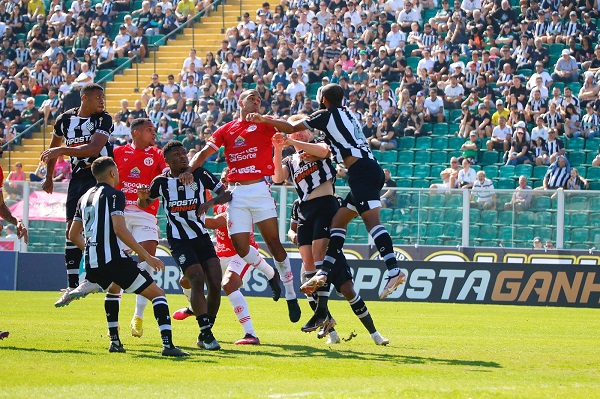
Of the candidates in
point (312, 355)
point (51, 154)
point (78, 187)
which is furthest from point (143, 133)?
point (312, 355)

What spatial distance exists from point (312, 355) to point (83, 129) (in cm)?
425

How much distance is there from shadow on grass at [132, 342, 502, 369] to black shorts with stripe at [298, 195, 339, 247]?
4.62 ft

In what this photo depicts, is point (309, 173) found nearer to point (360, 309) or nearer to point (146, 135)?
point (360, 309)

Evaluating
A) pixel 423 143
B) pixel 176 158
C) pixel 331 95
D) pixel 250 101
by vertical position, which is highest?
pixel 331 95

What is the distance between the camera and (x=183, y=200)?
11344mm

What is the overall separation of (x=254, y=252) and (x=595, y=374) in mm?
4518

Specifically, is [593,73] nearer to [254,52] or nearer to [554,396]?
[254,52]

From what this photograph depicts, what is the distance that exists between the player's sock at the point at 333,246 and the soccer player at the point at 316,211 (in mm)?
114

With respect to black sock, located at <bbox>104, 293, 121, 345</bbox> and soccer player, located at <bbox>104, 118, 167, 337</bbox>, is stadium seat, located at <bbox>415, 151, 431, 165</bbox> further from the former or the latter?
black sock, located at <bbox>104, 293, 121, 345</bbox>

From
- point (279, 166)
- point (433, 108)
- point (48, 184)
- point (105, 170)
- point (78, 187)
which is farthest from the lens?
point (433, 108)

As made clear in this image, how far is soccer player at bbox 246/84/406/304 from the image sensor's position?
11.6 m

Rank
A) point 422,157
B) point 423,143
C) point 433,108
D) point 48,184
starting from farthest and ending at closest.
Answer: point 433,108 → point 423,143 → point 422,157 → point 48,184

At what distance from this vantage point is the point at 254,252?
12.3m

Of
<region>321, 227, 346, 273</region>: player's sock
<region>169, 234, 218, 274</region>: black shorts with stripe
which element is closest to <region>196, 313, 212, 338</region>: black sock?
<region>169, 234, 218, 274</region>: black shorts with stripe
